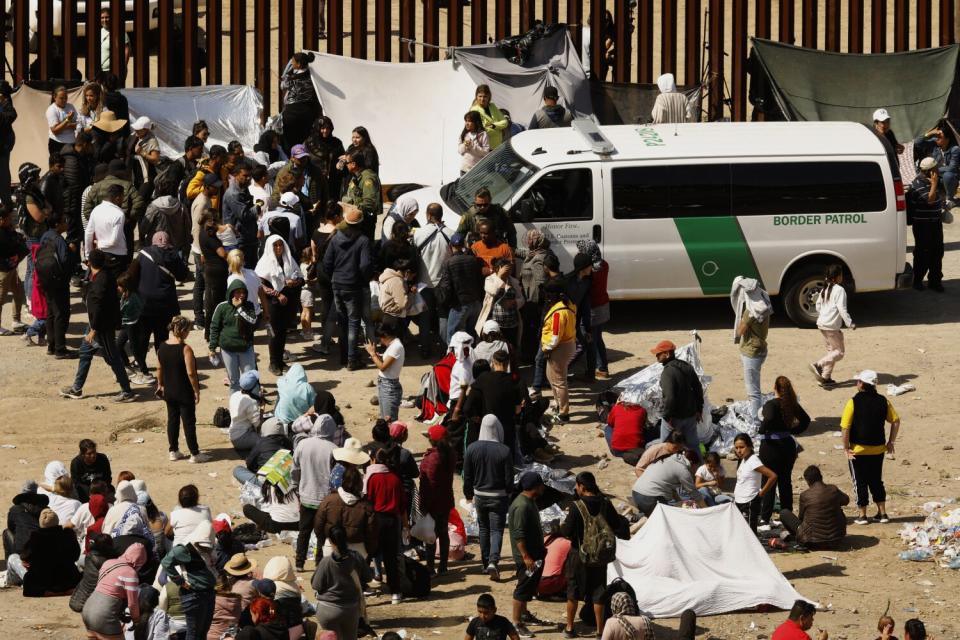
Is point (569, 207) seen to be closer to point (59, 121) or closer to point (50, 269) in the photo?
point (50, 269)

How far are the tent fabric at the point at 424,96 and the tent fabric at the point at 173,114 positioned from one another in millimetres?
1338

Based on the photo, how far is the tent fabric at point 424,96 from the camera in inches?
945

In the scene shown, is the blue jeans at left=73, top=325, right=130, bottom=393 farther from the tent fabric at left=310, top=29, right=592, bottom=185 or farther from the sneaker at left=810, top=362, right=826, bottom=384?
the sneaker at left=810, top=362, right=826, bottom=384

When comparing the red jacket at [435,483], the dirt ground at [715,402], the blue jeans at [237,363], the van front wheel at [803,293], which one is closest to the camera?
the dirt ground at [715,402]

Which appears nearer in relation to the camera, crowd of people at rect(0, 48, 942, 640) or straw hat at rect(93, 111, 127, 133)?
crowd of people at rect(0, 48, 942, 640)

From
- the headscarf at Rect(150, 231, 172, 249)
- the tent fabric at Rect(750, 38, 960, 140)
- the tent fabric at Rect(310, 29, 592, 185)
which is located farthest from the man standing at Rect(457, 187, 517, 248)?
the tent fabric at Rect(750, 38, 960, 140)

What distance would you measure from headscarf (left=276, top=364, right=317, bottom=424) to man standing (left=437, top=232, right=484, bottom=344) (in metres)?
2.81

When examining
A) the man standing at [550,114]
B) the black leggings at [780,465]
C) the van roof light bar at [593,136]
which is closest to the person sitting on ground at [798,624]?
the black leggings at [780,465]

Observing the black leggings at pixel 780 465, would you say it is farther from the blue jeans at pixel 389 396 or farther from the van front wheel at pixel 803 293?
the van front wheel at pixel 803 293

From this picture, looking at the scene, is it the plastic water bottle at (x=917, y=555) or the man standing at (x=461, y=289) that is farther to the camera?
the man standing at (x=461, y=289)

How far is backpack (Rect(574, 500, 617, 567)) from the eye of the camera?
45.0 feet

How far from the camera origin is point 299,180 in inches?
781

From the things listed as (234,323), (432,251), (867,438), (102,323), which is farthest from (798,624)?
(102,323)

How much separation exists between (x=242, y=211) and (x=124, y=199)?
1794 mm
